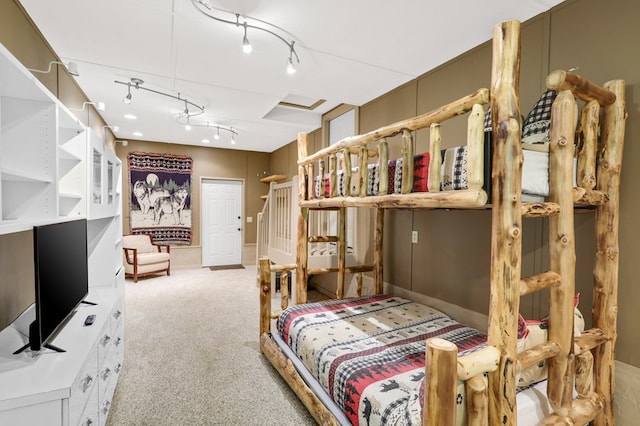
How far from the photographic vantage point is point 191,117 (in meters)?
4.39

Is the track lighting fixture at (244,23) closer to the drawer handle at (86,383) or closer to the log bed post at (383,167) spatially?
the log bed post at (383,167)

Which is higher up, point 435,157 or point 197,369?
point 435,157

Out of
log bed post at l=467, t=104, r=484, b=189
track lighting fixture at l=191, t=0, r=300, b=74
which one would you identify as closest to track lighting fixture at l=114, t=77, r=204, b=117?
track lighting fixture at l=191, t=0, r=300, b=74

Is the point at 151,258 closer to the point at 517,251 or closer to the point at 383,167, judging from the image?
the point at 383,167

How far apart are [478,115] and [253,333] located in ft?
9.64

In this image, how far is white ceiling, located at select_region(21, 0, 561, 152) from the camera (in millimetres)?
1971

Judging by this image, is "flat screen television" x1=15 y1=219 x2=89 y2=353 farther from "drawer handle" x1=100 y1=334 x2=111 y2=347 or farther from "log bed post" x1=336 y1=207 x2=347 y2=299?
"log bed post" x1=336 y1=207 x2=347 y2=299

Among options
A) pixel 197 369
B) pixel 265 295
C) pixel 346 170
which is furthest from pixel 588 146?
pixel 197 369

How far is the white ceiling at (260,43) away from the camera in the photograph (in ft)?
6.47

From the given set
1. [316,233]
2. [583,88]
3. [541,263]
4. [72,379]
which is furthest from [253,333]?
[583,88]

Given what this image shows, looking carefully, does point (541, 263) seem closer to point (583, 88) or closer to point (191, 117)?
point (583, 88)

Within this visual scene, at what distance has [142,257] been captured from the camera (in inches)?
208

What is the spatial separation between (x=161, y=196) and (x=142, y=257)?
1.31 metres

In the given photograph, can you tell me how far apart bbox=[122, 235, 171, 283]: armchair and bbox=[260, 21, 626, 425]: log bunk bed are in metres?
4.34
